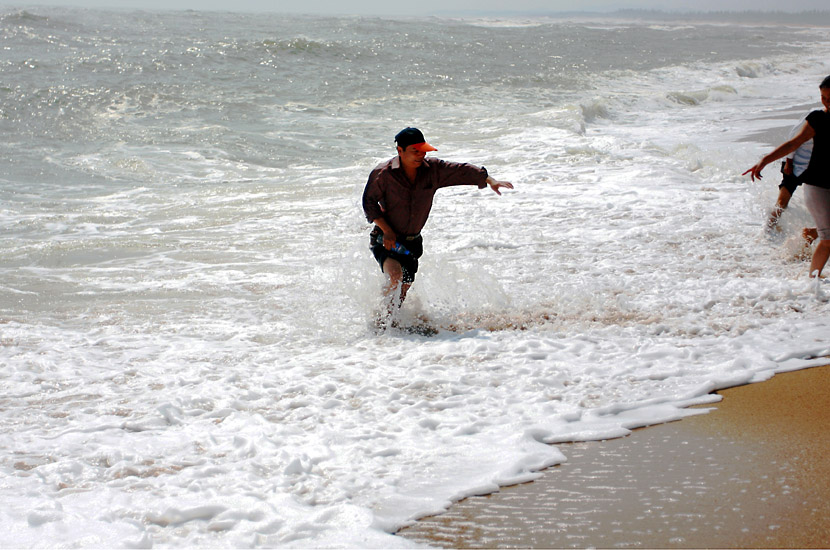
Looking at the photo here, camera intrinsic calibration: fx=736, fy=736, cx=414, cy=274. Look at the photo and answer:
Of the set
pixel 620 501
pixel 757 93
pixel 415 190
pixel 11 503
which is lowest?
pixel 11 503

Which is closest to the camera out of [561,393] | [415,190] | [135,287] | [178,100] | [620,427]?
[620,427]

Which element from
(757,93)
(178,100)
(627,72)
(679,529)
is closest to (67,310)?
(679,529)

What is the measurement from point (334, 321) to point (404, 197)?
3.88 ft

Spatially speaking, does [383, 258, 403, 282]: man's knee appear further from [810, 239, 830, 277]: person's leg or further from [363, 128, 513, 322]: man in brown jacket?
[810, 239, 830, 277]: person's leg

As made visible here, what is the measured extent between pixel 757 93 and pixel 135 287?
22711 mm

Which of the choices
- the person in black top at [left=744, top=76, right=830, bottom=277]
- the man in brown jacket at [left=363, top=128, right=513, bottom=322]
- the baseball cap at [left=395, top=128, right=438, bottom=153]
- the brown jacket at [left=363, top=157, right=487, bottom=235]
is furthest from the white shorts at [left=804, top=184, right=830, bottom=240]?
the baseball cap at [left=395, top=128, right=438, bottom=153]

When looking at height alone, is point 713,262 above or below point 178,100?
below

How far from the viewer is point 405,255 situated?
19.0ft

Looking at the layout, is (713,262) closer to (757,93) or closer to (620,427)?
(620,427)

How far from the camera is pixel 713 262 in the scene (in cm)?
702

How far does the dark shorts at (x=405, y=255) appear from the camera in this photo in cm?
578

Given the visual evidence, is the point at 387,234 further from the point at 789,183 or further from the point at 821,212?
the point at 789,183

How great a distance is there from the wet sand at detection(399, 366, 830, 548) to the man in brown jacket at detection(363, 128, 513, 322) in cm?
236

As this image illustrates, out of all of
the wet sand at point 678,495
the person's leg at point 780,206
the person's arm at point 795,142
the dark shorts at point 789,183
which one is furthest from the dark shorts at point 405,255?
the dark shorts at point 789,183
